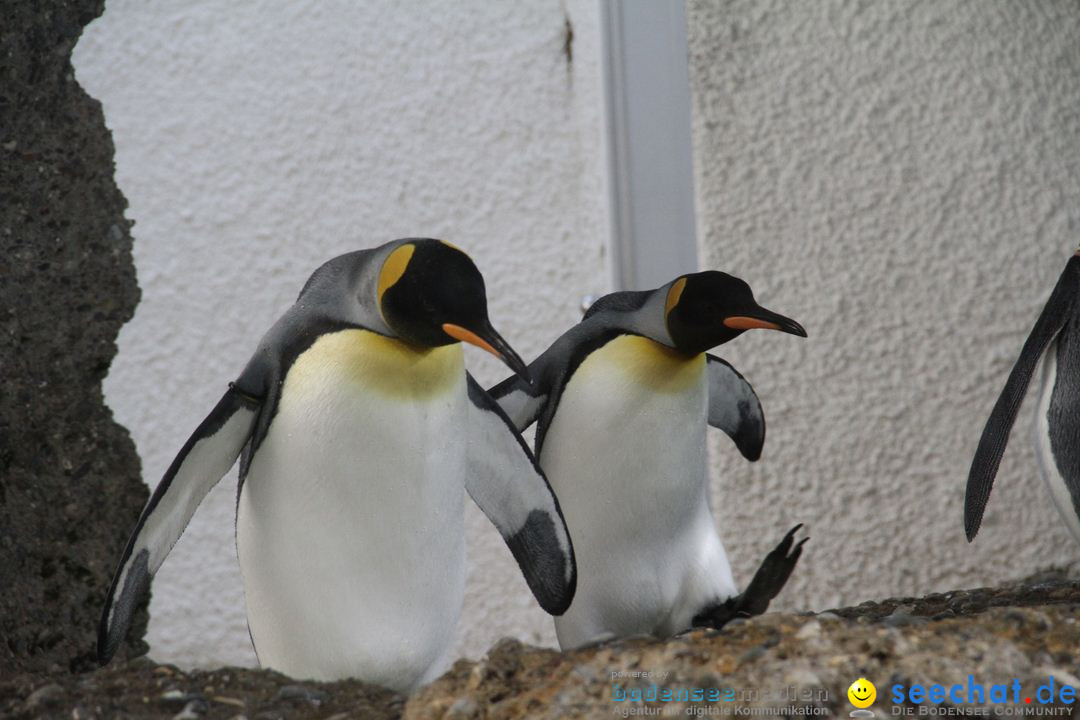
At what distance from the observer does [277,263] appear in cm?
196

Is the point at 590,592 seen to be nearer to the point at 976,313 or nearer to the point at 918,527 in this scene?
the point at 918,527

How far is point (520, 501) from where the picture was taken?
3.99ft

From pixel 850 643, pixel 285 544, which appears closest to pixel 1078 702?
pixel 850 643

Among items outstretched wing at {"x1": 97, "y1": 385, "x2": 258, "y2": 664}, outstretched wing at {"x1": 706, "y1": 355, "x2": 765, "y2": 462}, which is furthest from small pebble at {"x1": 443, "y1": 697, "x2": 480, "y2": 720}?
outstretched wing at {"x1": 706, "y1": 355, "x2": 765, "y2": 462}

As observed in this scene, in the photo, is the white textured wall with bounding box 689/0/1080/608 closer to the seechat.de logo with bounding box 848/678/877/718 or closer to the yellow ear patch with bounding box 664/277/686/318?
the yellow ear patch with bounding box 664/277/686/318

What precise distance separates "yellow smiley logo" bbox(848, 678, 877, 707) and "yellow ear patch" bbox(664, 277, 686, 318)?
0.52m

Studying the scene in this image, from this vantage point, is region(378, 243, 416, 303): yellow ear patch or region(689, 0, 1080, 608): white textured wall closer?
region(378, 243, 416, 303): yellow ear patch

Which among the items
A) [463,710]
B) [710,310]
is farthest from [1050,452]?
[463,710]

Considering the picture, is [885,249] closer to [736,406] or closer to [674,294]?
[736,406]

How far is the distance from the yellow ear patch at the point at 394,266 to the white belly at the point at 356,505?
68 millimetres

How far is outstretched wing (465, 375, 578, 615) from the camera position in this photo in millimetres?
1188

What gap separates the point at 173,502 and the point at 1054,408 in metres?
1.04

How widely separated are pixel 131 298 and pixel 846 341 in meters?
1.20

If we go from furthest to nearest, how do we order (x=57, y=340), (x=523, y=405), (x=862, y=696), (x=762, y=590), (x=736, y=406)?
1. (x=57, y=340)
2. (x=736, y=406)
3. (x=523, y=405)
4. (x=762, y=590)
5. (x=862, y=696)
